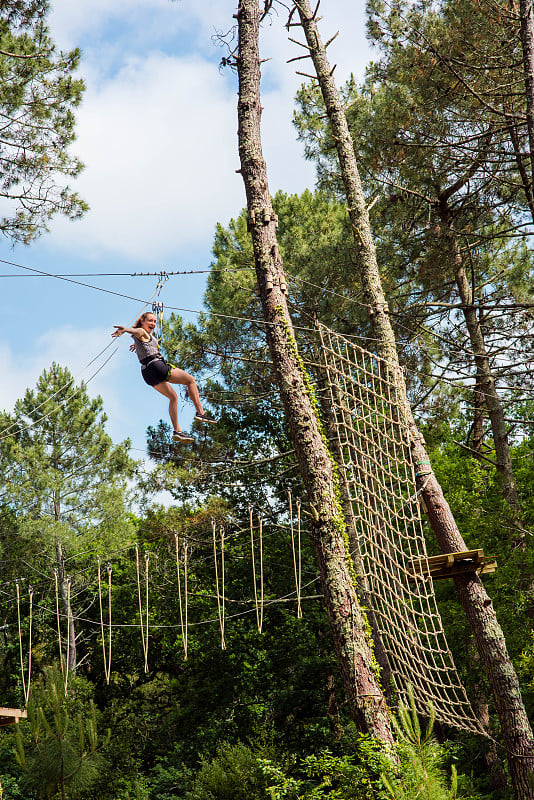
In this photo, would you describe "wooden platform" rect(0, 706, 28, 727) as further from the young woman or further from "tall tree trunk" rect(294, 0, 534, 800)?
"tall tree trunk" rect(294, 0, 534, 800)

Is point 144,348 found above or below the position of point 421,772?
above

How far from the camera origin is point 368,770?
3188 millimetres

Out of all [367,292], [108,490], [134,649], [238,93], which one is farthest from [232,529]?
[238,93]

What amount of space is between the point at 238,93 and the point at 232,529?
624 cm

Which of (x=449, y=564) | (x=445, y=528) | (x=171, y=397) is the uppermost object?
(x=171, y=397)

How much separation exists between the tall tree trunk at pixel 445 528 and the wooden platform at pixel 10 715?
11.7ft

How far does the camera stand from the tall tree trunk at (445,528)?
4137 millimetres

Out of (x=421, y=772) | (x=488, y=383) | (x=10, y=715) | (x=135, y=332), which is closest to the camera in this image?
(x=421, y=772)

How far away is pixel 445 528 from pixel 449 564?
0.57 metres

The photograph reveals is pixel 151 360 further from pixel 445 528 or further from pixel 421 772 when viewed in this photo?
pixel 421 772

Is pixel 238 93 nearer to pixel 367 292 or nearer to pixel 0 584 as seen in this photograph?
pixel 367 292

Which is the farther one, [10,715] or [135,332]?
[10,715]

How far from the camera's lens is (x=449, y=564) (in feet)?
13.4

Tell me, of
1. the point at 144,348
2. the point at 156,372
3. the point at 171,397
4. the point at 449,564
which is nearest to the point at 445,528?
the point at 449,564
